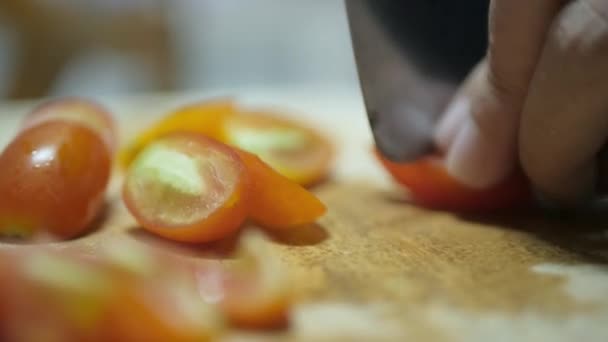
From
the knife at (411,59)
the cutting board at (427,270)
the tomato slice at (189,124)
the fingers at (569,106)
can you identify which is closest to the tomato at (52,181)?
the cutting board at (427,270)

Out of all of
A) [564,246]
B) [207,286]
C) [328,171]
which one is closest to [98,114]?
[328,171]

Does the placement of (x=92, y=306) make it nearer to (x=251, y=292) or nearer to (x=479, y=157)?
(x=251, y=292)

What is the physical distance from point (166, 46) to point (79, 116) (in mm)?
1510

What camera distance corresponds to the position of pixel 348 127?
123 cm

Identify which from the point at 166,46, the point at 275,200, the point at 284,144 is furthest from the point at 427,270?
the point at 166,46

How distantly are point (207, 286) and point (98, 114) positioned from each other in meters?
0.41

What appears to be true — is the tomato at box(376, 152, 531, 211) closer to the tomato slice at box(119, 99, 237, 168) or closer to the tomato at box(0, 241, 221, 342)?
the tomato slice at box(119, 99, 237, 168)

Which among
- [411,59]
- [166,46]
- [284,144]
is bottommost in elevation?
[166,46]

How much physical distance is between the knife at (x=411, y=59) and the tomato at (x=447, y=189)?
2cm

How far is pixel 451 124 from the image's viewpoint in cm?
86

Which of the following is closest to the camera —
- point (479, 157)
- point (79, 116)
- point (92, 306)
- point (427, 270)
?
point (92, 306)

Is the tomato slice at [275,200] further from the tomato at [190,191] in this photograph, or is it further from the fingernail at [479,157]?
the fingernail at [479,157]

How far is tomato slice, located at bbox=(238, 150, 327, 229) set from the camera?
2.34 feet

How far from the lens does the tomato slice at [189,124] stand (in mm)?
934
